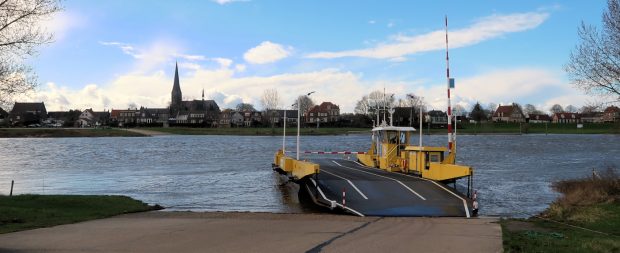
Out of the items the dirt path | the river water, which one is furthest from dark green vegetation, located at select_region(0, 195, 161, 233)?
the river water

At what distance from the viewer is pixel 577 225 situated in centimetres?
1535

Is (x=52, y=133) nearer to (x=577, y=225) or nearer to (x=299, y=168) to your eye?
(x=299, y=168)

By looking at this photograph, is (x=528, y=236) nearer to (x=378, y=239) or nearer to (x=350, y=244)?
(x=378, y=239)

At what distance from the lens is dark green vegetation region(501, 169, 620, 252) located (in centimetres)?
1081

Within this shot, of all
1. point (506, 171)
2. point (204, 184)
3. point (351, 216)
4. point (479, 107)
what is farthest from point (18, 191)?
point (479, 107)

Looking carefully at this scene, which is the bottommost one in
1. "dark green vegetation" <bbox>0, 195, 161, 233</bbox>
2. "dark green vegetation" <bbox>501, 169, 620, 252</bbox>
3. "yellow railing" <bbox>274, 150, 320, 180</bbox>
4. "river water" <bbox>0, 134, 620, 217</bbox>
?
"river water" <bbox>0, 134, 620, 217</bbox>

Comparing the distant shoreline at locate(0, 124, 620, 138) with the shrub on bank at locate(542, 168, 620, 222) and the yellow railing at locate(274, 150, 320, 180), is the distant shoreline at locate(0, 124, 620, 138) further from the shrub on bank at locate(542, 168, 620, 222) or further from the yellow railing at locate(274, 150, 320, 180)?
the yellow railing at locate(274, 150, 320, 180)

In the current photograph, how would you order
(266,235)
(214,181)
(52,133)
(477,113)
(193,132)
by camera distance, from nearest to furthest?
(266,235), (214,181), (52,133), (193,132), (477,113)

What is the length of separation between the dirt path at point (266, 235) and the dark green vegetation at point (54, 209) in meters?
0.95

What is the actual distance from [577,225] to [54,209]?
16129 mm

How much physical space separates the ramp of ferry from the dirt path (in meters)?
1.44

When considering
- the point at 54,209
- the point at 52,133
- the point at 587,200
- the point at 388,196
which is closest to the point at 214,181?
the point at 54,209

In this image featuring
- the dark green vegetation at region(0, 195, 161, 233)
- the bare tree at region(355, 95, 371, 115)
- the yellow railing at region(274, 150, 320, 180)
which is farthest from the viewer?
the bare tree at region(355, 95, 371, 115)

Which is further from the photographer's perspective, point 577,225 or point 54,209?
point 54,209
